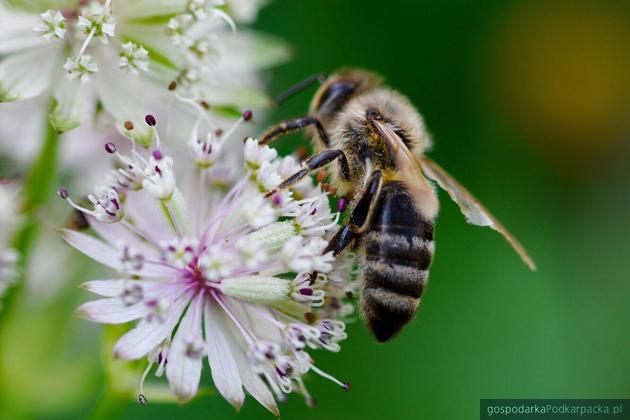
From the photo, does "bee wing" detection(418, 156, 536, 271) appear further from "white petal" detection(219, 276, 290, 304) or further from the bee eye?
"white petal" detection(219, 276, 290, 304)

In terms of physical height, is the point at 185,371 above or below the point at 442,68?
below

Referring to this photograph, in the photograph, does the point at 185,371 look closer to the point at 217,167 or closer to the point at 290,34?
the point at 217,167

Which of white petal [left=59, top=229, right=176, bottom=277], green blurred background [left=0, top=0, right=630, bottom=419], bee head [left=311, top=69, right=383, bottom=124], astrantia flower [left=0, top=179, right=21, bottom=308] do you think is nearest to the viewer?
white petal [left=59, top=229, right=176, bottom=277]

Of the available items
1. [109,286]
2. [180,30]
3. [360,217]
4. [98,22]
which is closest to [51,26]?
[98,22]

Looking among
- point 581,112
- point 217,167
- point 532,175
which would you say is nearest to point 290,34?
point 532,175

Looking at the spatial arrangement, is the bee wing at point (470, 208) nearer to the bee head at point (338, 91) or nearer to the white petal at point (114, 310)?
the bee head at point (338, 91)

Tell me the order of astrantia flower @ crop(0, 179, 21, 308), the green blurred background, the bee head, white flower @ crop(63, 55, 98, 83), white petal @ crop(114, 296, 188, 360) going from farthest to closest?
the green blurred background, the bee head, astrantia flower @ crop(0, 179, 21, 308), white flower @ crop(63, 55, 98, 83), white petal @ crop(114, 296, 188, 360)

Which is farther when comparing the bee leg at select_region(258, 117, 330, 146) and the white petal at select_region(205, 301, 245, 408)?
the bee leg at select_region(258, 117, 330, 146)

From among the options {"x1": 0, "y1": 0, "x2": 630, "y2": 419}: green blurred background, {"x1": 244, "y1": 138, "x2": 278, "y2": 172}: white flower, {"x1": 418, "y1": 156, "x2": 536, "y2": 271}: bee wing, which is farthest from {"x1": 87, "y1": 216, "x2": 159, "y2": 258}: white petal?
{"x1": 0, "y1": 0, "x2": 630, "y2": 419}: green blurred background
